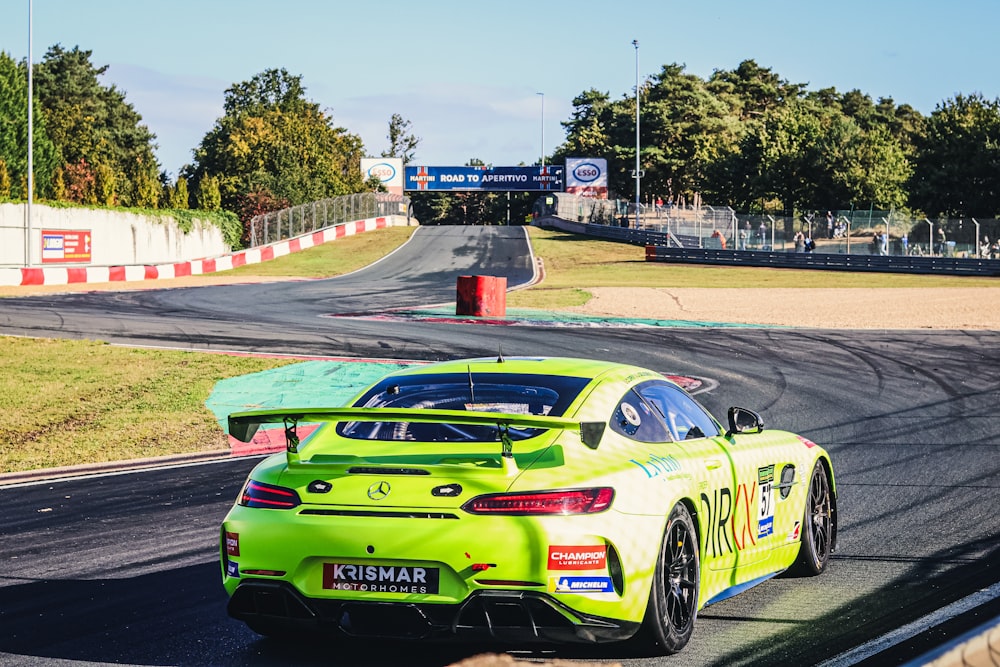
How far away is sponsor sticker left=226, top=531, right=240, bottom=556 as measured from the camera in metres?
5.65

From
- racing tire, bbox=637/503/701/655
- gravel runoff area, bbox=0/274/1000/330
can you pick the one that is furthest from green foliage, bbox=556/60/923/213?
racing tire, bbox=637/503/701/655

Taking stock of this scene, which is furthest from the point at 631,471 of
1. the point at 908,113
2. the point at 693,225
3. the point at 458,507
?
the point at 908,113

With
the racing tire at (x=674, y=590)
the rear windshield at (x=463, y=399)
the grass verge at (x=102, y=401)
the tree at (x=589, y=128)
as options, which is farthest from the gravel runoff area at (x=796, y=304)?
the tree at (x=589, y=128)

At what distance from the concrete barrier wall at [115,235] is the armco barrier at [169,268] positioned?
3772 millimetres

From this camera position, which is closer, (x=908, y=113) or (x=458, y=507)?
(x=458, y=507)

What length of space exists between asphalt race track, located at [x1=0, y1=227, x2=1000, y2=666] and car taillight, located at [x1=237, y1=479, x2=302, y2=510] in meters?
0.69

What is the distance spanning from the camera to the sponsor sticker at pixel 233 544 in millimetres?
5648

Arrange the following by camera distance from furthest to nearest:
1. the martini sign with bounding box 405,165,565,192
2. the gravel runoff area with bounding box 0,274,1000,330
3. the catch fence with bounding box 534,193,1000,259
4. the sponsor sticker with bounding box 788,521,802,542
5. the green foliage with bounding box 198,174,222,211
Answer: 1. the martini sign with bounding box 405,165,565,192
2. the green foliage with bounding box 198,174,222,211
3. the catch fence with bounding box 534,193,1000,259
4. the gravel runoff area with bounding box 0,274,1000,330
5. the sponsor sticker with bounding box 788,521,802,542

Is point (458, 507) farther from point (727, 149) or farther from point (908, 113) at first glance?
point (908, 113)

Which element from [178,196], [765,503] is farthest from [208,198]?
[765,503]

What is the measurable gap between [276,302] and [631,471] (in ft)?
95.3

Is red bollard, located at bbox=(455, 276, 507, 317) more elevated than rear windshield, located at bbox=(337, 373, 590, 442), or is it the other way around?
rear windshield, located at bbox=(337, 373, 590, 442)

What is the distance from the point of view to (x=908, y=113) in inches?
5827

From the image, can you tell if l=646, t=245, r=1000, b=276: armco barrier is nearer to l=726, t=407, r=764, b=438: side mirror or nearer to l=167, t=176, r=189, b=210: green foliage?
l=167, t=176, r=189, b=210: green foliage
